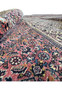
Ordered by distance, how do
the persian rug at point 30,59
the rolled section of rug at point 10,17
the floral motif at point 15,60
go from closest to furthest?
the persian rug at point 30,59, the floral motif at point 15,60, the rolled section of rug at point 10,17

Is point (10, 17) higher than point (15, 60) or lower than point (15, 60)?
higher

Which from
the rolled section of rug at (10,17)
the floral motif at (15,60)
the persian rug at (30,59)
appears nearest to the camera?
the persian rug at (30,59)

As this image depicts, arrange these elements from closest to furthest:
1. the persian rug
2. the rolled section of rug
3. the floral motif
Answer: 1. the persian rug
2. the floral motif
3. the rolled section of rug

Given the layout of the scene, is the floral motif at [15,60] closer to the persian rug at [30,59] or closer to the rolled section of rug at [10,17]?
the persian rug at [30,59]

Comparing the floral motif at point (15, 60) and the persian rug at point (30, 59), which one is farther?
the floral motif at point (15, 60)

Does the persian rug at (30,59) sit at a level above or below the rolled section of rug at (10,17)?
below

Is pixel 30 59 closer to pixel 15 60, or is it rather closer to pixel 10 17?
pixel 15 60

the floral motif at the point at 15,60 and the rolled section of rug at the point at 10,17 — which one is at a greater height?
the rolled section of rug at the point at 10,17

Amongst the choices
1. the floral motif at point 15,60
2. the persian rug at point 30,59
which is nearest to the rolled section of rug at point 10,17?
the persian rug at point 30,59

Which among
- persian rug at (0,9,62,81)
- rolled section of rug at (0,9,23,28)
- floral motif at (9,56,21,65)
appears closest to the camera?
persian rug at (0,9,62,81)

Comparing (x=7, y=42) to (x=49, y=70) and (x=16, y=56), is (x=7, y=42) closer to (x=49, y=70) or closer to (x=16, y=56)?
(x=16, y=56)

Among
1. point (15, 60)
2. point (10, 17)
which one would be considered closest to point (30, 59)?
point (15, 60)

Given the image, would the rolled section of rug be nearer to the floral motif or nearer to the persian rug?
the persian rug

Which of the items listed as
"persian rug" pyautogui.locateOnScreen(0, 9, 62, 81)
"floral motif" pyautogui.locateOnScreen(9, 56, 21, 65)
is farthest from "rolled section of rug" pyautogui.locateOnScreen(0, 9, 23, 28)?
"floral motif" pyautogui.locateOnScreen(9, 56, 21, 65)
